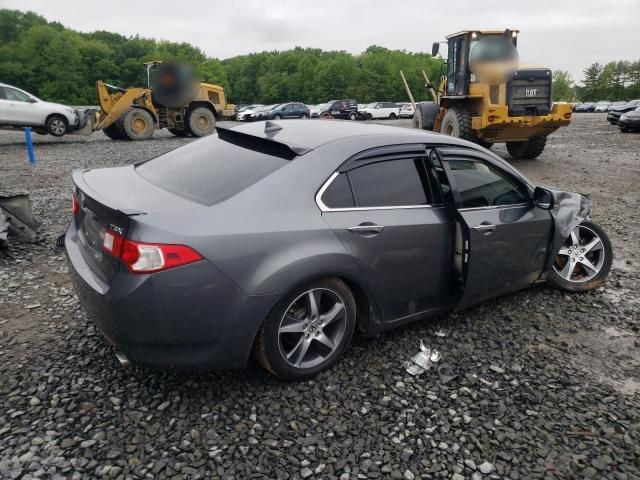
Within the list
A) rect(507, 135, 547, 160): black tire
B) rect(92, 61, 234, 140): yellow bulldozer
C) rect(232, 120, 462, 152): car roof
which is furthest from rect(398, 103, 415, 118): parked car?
rect(232, 120, 462, 152): car roof

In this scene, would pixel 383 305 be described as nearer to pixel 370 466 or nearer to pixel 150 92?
pixel 370 466

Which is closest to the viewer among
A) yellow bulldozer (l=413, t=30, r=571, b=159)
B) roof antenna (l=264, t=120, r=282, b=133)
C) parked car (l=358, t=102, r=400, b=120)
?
roof antenna (l=264, t=120, r=282, b=133)

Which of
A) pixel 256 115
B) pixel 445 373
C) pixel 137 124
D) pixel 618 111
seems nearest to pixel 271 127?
pixel 445 373

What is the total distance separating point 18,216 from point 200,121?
14.1 metres

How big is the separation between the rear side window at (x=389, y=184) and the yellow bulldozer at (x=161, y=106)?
15.7 metres

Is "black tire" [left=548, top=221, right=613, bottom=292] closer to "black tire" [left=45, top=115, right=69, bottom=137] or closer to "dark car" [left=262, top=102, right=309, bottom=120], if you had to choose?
"black tire" [left=45, top=115, right=69, bottom=137]

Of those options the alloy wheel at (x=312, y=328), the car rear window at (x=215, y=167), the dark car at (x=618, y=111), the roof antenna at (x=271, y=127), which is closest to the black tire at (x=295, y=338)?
the alloy wheel at (x=312, y=328)

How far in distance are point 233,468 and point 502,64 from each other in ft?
37.7

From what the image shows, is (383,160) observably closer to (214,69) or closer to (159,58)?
(159,58)

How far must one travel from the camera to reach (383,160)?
315 centimetres

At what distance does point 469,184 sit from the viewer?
3492 millimetres

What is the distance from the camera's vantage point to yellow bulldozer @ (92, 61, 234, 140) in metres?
16.8

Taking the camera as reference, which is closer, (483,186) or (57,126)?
(483,186)

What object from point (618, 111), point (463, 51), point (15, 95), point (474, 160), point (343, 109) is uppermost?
point (463, 51)
